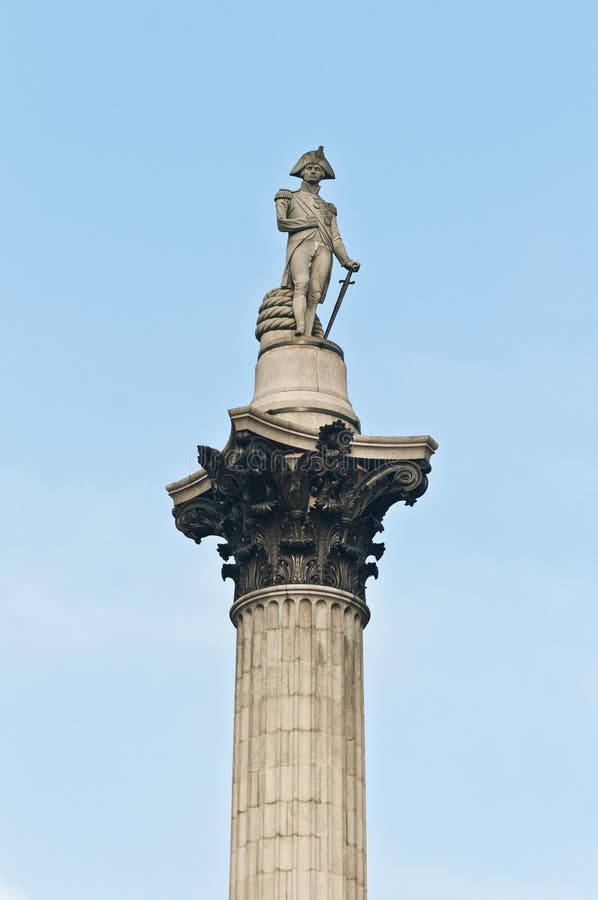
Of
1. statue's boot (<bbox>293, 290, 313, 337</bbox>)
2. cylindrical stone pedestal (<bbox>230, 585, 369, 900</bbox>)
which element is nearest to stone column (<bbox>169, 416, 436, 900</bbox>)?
cylindrical stone pedestal (<bbox>230, 585, 369, 900</bbox>)

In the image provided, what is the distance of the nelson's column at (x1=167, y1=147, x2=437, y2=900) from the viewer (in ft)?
110

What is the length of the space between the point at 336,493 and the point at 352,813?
5864 mm

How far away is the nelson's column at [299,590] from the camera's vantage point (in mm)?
33438

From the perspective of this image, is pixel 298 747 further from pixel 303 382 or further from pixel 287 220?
pixel 287 220

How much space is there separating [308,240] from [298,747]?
11.1m

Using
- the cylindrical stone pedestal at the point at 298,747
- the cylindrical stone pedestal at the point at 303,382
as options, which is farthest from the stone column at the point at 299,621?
the cylindrical stone pedestal at the point at 303,382

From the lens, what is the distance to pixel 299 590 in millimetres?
35406

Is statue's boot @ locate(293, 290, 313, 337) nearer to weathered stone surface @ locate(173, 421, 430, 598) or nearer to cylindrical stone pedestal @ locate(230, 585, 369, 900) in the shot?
weathered stone surface @ locate(173, 421, 430, 598)

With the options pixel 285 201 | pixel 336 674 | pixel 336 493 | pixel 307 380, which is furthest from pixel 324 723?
pixel 285 201

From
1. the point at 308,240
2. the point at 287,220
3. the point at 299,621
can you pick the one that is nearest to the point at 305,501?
the point at 299,621

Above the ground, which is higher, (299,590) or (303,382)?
(303,382)

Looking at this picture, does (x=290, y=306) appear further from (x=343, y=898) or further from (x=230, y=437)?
(x=343, y=898)

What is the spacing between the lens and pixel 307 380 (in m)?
38.0

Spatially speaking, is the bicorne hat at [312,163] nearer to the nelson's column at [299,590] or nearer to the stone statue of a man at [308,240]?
the stone statue of a man at [308,240]
